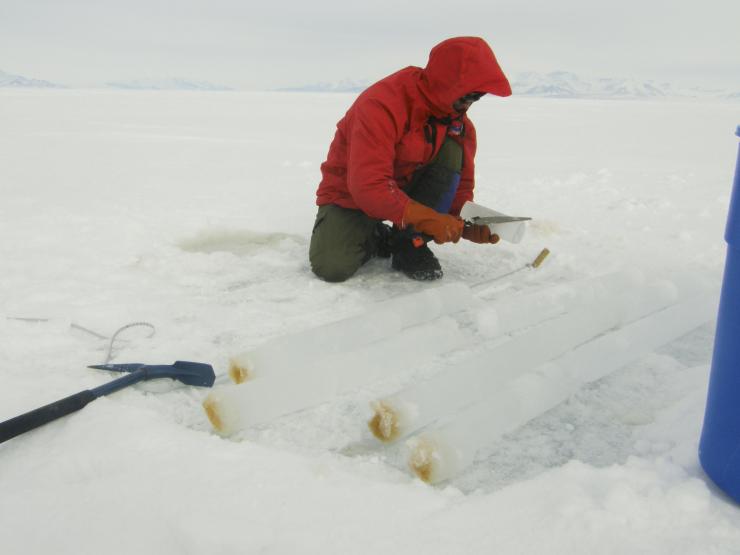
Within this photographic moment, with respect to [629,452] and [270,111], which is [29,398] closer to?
[629,452]

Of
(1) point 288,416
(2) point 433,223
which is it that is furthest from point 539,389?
(2) point 433,223

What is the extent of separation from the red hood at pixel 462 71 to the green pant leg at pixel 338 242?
68cm

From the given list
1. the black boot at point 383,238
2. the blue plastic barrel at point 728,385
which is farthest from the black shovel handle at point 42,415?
the black boot at point 383,238

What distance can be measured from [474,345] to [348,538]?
1048 mm

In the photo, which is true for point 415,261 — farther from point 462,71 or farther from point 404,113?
point 462,71

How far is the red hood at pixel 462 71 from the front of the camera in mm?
2152

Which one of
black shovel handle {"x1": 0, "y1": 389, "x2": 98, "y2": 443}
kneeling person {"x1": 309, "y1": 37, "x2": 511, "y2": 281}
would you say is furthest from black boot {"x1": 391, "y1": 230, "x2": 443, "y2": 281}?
black shovel handle {"x1": 0, "y1": 389, "x2": 98, "y2": 443}

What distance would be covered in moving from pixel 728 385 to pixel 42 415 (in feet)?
4.92

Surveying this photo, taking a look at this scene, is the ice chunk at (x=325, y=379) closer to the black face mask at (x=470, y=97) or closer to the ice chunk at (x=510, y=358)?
the ice chunk at (x=510, y=358)

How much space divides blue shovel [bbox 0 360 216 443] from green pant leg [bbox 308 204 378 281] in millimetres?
993

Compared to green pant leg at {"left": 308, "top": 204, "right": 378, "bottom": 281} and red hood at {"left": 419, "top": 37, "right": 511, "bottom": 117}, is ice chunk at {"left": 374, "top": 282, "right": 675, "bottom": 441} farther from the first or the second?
green pant leg at {"left": 308, "top": 204, "right": 378, "bottom": 281}

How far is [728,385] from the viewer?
1087 mm

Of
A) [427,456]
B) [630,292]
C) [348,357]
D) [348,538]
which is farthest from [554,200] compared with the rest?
[348,538]

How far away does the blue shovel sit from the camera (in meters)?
1.35
